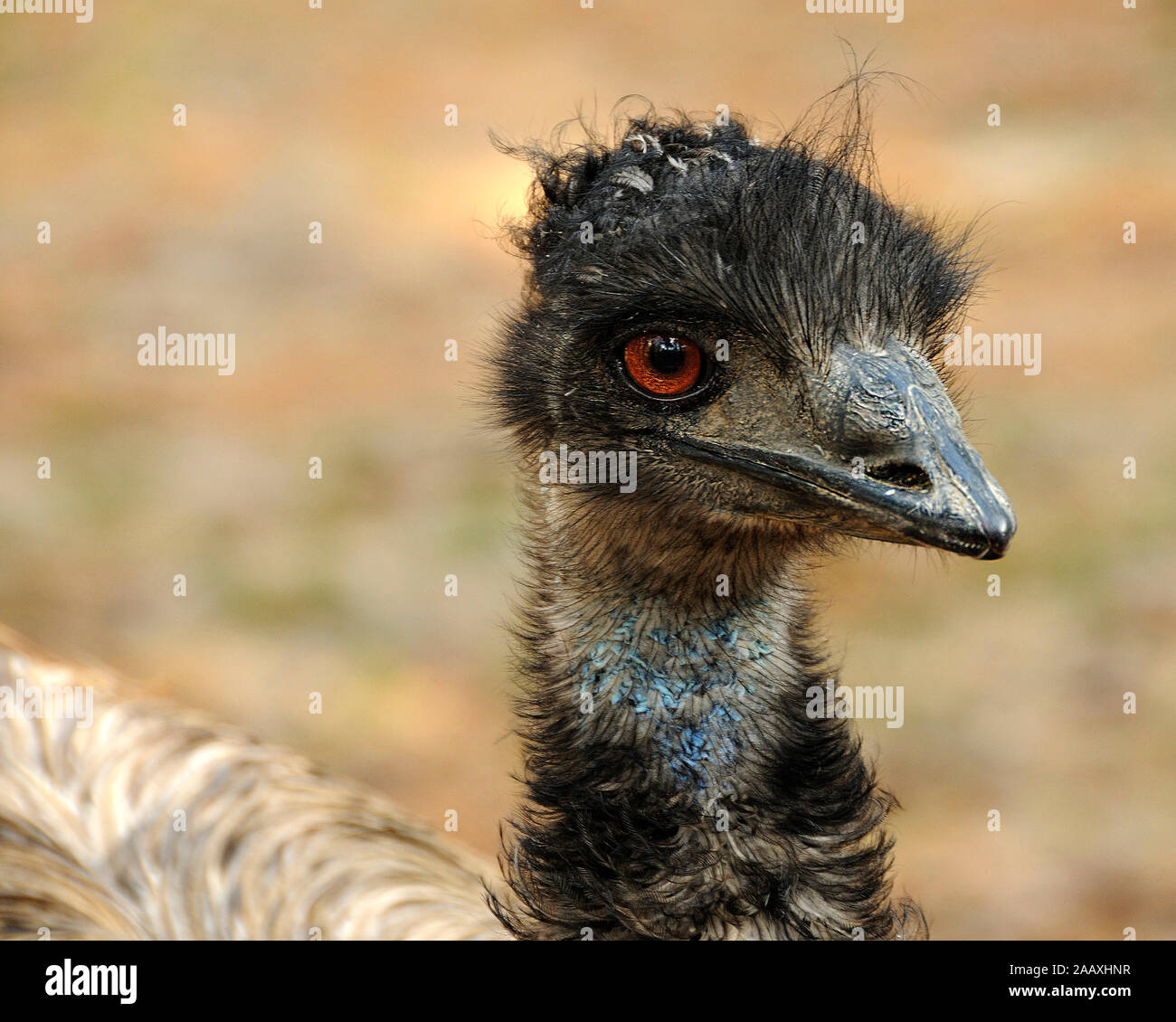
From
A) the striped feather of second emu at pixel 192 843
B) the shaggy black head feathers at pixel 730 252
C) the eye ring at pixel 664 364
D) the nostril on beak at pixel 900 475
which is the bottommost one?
the striped feather of second emu at pixel 192 843

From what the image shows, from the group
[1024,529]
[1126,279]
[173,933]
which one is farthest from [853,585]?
[173,933]

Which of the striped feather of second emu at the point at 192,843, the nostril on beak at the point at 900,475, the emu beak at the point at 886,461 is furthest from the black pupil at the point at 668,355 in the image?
the striped feather of second emu at the point at 192,843

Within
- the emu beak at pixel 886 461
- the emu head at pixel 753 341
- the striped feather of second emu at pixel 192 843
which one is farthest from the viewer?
the striped feather of second emu at pixel 192 843

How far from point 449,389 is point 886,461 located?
457 cm

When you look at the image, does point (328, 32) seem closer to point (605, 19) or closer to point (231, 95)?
point (231, 95)

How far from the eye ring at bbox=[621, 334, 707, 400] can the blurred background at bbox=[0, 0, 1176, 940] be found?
1.54 meters

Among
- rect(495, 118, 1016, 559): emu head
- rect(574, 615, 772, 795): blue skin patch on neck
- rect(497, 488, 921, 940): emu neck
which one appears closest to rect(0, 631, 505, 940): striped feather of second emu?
rect(497, 488, 921, 940): emu neck

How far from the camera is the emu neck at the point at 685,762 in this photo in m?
2.11

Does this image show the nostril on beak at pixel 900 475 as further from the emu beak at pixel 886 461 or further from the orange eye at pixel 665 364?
the orange eye at pixel 665 364

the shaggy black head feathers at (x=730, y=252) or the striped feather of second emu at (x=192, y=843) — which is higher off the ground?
the shaggy black head feathers at (x=730, y=252)

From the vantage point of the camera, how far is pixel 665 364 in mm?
2152

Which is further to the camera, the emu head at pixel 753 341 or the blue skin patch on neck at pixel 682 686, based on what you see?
the blue skin patch on neck at pixel 682 686

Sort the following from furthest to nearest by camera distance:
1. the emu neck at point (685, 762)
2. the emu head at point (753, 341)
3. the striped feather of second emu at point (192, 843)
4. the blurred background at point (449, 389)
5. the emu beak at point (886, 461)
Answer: the blurred background at point (449, 389)
the striped feather of second emu at point (192, 843)
the emu neck at point (685, 762)
the emu head at point (753, 341)
the emu beak at point (886, 461)

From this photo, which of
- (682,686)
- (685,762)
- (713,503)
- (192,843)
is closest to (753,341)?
(713,503)
